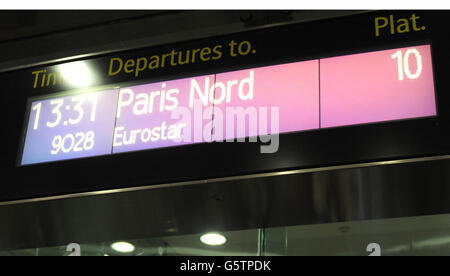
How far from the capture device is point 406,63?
2607 mm

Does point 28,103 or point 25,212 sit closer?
point 25,212

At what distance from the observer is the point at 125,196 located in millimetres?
2670

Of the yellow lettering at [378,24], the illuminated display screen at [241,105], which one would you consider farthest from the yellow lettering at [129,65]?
the yellow lettering at [378,24]

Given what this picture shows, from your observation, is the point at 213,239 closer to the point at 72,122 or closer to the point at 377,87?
the point at 72,122

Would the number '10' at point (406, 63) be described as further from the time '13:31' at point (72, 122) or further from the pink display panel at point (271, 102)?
the time '13:31' at point (72, 122)

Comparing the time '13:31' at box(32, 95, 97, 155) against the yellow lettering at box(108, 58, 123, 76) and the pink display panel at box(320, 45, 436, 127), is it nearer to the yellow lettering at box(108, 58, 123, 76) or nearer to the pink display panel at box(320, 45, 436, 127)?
the yellow lettering at box(108, 58, 123, 76)

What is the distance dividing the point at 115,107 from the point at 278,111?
74cm

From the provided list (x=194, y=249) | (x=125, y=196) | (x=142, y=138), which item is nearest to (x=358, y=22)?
(x=142, y=138)

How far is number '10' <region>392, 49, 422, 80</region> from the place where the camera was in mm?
2545

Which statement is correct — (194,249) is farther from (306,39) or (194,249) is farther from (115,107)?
(306,39)

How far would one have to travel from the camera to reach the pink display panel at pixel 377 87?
2.48 m

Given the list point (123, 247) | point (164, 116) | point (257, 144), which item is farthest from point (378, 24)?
point (123, 247)

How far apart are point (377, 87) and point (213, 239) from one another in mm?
1324

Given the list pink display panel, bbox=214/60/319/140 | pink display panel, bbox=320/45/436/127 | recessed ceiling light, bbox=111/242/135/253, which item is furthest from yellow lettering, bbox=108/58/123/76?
recessed ceiling light, bbox=111/242/135/253
